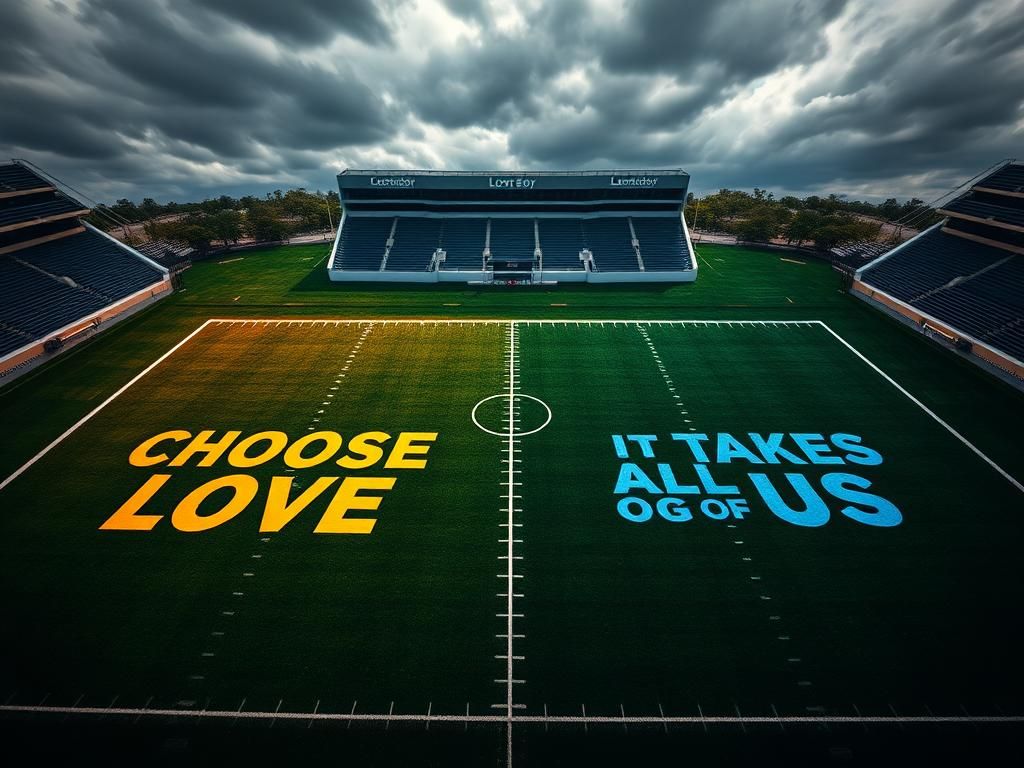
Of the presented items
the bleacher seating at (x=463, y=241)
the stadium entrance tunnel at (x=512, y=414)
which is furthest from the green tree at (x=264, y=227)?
the stadium entrance tunnel at (x=512, y=414)

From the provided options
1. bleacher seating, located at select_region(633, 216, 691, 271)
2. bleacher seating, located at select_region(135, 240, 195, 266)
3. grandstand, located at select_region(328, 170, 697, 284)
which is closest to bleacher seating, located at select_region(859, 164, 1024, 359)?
bleacher seating, located at select_region(633, 216, 691, 271)

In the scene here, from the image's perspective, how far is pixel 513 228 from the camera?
58125mm

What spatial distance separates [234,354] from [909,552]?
1594 inches

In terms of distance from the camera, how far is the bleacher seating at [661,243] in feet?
174

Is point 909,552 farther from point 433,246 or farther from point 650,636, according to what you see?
point 433,246

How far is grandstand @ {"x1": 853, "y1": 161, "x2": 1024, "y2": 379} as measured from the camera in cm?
3244

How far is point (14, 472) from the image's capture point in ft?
69.1

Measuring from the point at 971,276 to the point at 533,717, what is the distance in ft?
171

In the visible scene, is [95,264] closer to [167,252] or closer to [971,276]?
[167,252]

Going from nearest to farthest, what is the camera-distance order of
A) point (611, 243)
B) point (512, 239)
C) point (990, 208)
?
point (990, 208) → point (611, 243) → point (512, 239)

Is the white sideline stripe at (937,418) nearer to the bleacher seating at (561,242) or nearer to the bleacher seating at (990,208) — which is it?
the bleacher seating at (990,208)

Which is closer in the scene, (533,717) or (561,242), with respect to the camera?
(533,717)

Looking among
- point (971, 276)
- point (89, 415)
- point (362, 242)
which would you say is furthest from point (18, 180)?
point (971, 276)

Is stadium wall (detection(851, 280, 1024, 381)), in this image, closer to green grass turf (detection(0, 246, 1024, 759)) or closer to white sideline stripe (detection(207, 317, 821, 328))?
green grass turf (detection(0, 246, 1024, 759))
